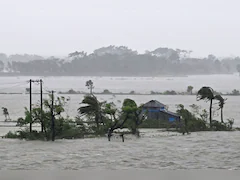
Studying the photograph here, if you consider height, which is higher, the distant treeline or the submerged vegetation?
the distant treeline

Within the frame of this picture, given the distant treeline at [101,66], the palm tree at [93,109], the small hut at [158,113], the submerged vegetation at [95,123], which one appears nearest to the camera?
the submerged vegetation at [95,123]

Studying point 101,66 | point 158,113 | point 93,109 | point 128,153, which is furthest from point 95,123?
point 101,66

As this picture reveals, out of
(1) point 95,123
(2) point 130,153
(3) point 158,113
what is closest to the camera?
(2) point 130,153

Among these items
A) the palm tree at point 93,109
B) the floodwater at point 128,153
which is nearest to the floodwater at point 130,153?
the floodwater at point 128,153

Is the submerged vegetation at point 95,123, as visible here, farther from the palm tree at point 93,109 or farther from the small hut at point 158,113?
the small hut at point 158,113

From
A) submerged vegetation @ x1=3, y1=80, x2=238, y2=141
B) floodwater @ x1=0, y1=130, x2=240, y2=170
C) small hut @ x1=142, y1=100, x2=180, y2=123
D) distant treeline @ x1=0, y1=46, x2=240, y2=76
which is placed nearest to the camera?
floodwater @ x1=0, y1=130, x2=240, y2=170

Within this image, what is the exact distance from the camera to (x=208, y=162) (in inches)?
410

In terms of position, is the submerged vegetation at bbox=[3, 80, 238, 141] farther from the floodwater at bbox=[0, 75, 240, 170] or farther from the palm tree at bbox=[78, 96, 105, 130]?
the floodwater at bbox=[0, 75, 240, 170]

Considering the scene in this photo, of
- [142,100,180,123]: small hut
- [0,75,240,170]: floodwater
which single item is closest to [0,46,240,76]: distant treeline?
[142,100,180,123]: small hut

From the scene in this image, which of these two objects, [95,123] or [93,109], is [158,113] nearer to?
[95,123]

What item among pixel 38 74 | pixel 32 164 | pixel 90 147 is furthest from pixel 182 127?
pixel 38 74

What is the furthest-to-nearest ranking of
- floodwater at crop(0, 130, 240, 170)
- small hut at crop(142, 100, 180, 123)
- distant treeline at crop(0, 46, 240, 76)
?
distant treeline at crop(0, 46, 240, 76) < small hut at crop(142, 100, 180, 123) < floodwater at crop(0, 130, 240, 170)

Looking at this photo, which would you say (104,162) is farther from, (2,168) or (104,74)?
(104,74)

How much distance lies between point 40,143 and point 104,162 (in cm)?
372
